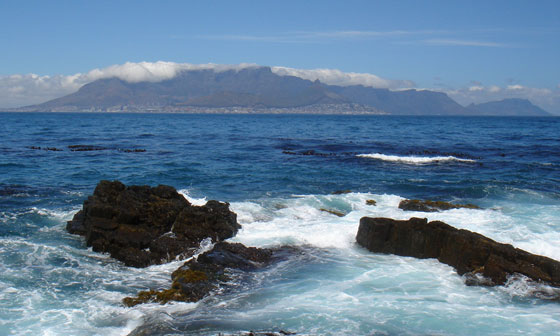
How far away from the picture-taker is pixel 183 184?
1218 inches

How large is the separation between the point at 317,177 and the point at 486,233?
51.8 feet

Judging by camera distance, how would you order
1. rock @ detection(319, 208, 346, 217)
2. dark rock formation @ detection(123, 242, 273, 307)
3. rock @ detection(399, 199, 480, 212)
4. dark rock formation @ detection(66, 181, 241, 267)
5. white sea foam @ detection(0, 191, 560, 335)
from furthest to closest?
1. rock @ detection(399, 199, 480, 212)
2. rock @ detection(319, 208, 346, 217)
3. dark rock formation @ detection(66, 181, 241, 267)
4. dark rock formation @ detection(123, 242, 273, 307)
5. white sea foam @ detection(0, 191, 560, 335)

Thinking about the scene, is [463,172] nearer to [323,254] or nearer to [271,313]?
[323,254]

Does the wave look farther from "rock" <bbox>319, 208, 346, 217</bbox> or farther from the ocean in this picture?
"rock" <bbox>319, 208, 346, 217</bbox>

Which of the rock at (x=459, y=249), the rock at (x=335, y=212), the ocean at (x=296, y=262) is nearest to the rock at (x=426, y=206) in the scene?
the ocean at (x=296, y=262)

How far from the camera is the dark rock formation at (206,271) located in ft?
42.8

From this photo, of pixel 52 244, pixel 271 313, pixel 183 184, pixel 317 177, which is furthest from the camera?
pixel 317 177

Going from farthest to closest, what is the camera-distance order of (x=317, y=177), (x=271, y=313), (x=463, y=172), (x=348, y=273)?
(x=463, y=172), (x=317, y=177), (x=348, y=273), (x=271, y=313)

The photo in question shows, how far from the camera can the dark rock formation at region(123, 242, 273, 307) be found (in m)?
13.0

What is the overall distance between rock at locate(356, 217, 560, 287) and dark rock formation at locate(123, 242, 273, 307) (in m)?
4.16

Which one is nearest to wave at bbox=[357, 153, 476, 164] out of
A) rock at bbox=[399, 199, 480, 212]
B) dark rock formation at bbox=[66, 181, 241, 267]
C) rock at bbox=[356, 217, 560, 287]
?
rock at bbox=[399, 199, 480, 212]

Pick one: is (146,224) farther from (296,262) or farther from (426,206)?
(426,206)

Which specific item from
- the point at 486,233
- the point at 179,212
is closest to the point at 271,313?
the point at 179,212

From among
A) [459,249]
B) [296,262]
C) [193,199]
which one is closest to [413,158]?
[193,199]
